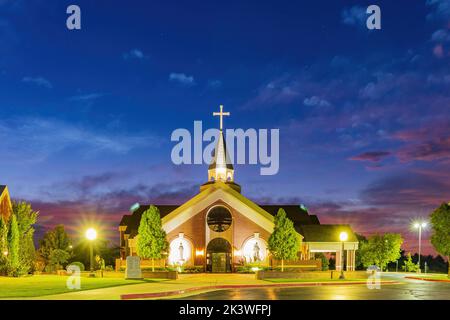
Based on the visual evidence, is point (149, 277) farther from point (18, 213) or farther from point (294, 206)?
point (294, 206)

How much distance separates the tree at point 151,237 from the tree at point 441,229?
2369cm

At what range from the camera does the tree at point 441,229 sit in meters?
49.8

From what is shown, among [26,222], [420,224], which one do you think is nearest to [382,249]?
[420,224]

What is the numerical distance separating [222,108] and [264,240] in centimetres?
1701

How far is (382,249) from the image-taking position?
211 feet

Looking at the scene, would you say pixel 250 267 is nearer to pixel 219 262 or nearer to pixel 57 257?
pixel 219 262

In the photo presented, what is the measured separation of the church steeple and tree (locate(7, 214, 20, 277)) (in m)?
28.0

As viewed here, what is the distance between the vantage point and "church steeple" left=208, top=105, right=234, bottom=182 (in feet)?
214

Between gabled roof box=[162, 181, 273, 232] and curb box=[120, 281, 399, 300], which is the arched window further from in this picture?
curb box=[120, 281, 399, 300]

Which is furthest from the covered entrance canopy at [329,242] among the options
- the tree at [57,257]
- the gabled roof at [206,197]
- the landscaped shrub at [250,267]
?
the tree at [57,257]

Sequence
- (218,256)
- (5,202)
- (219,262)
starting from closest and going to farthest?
(219,262)
(218,256)
(5,202)

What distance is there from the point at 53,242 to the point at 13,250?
2012 centimetres
